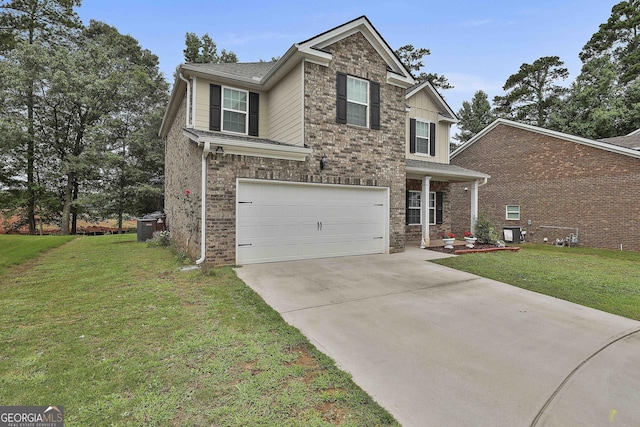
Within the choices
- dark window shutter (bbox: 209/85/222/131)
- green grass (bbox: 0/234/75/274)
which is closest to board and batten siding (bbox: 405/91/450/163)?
dark window shutter (bbox: 209/85/222/131)

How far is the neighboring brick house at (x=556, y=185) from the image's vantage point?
12.1m

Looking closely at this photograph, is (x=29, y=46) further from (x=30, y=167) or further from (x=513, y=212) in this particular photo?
(x=513, y=212)

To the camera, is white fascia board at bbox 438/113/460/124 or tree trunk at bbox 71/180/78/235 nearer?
white fascia board at bbox 438/113/460/124

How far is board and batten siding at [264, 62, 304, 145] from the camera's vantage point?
8.30 meters

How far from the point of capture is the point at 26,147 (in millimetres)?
18484

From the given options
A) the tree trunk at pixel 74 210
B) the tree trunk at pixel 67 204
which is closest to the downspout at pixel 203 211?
the tree trunk at pixel 74 210

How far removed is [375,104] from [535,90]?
89.7 feet

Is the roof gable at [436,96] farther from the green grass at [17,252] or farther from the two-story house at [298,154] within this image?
the green grass at [17,252]

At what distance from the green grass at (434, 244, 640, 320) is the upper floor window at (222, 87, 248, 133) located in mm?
7367

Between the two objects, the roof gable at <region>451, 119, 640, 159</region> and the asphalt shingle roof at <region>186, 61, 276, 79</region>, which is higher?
the asphalt shingle roof at <region>186, 61, 276, 79</region>

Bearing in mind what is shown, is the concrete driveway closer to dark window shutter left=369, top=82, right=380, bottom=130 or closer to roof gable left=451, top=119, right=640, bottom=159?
dark window shutter left=369, top=82, right=380, bottom=130

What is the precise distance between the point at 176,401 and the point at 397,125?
9.30 metres

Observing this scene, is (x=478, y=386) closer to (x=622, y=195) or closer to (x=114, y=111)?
(x=622, y=195)

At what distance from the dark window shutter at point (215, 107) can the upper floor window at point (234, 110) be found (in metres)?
0.16
